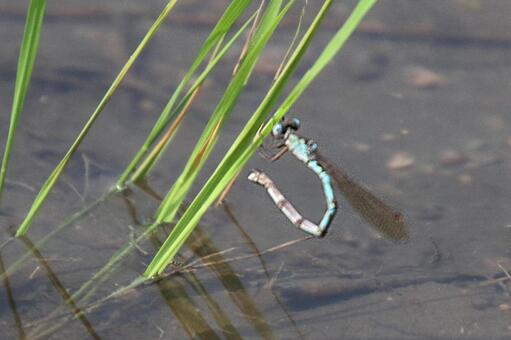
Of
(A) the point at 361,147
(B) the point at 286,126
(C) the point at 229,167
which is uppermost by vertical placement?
(C) the point at 229,167

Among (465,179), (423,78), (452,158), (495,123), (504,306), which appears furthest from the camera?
(423,78)

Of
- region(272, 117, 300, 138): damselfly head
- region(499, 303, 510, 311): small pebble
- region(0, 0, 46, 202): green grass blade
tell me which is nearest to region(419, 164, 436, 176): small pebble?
region(272, 117, 300, 138): damselfly head

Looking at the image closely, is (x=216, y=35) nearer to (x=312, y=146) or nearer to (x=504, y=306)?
(x=312, y=146)

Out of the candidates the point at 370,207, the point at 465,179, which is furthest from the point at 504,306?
the point at 465,179

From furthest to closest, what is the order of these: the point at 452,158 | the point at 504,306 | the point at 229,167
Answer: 1. the point at 452,158
2. the point at 504,306
3. the point at 229,167

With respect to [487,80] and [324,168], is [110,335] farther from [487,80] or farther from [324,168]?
[487,80]

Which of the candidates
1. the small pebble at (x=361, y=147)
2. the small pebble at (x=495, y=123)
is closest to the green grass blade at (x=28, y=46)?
the small pebble at (x=361, y=147)

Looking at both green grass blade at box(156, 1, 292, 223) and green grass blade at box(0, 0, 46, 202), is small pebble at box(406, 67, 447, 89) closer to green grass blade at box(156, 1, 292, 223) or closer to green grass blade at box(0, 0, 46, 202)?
green grass blade at box(156, 1, 292, 223)
